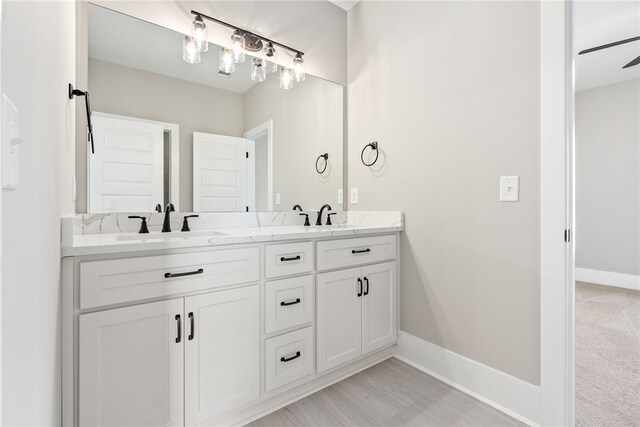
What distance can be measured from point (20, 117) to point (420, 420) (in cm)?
184

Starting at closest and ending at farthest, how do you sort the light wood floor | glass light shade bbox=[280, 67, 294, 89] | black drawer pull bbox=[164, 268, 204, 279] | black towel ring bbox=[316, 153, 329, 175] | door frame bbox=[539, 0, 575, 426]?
black drawer pull bbox=[164, 268, 204, 279]
door frame bbox=[539, 0, 575, 426]
the light wood floor
glass light shade bbox=[280, 67, 294, 89]
black towel ring bbox=[316, 153, 329, 175]

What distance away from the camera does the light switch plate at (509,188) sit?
1.57 meters

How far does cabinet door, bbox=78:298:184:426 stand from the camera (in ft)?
3.64

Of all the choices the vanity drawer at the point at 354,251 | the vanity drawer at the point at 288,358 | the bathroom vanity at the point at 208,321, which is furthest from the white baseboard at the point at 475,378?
the vanity drawer at the point at 288,358

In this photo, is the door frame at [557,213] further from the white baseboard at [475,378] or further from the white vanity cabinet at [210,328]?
the white vanity cabinet at [210,328]

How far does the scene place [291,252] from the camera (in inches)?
63.6

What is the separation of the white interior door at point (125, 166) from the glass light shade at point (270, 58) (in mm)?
865

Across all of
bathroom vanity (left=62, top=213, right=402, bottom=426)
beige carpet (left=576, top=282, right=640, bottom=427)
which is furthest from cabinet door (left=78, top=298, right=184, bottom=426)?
beige carpet (left=576, top=282, right=640, bottom=427)

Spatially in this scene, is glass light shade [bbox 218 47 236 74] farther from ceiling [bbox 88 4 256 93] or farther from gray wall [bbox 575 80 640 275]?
gray wall [bbox 575 80 640 275]

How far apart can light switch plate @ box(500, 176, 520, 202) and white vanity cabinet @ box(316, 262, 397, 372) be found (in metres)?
0.81

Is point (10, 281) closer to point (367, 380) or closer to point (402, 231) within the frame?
point (367, 380)

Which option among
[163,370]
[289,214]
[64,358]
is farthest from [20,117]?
[289,214]

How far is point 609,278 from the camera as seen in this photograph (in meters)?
4.04

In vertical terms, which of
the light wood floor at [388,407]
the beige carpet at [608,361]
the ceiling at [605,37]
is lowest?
the light wood floor at [388,407]
